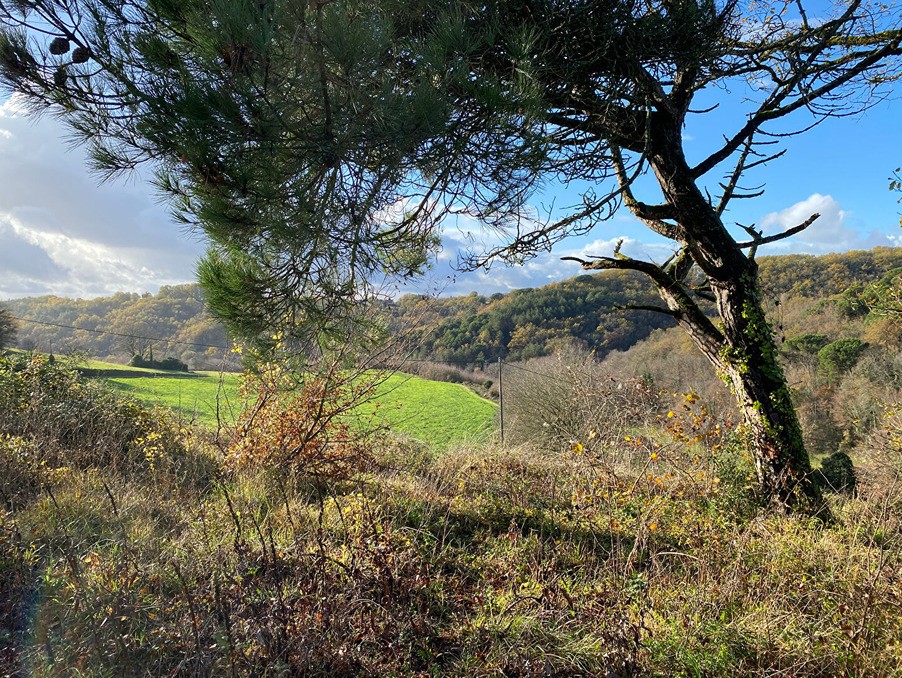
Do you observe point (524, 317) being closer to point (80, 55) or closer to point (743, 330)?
point (743, 330)

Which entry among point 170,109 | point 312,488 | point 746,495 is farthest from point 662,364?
point 170,109

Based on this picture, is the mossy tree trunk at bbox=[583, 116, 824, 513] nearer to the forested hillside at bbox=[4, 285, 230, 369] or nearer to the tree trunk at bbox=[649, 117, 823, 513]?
the tree trunk at bbox=[649, 117, 823, 513]

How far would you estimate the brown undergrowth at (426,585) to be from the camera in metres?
2.25

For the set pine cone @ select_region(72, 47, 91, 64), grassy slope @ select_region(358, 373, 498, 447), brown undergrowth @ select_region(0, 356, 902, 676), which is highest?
pine cone @ select_region(72, 47, 91, 64)

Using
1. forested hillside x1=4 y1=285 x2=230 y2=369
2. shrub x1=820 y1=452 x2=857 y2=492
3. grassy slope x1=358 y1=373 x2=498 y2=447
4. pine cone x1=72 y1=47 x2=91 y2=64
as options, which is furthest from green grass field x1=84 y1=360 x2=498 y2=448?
pine cone x1=72 y1=47 x2=91 y2=64

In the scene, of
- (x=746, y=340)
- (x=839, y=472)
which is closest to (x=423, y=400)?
(x=839, y=472)

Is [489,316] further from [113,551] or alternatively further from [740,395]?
[113,551]

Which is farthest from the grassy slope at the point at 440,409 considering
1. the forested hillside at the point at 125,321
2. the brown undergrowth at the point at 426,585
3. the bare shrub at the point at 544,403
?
the brown undergrowth at the point at 426,585

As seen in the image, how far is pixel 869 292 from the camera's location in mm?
5953

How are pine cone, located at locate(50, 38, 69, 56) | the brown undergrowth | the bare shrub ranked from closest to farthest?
1. the brown undergrowth
2. pine cone, located at locate(50, 38, 69, 56)
3. the bare shrub

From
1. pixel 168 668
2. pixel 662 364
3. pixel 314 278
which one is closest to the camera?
pixel 168 668

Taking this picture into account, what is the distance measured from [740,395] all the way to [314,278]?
4.02 meters

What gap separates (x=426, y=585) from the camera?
282 cm

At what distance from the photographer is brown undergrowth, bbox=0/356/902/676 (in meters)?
2.25
